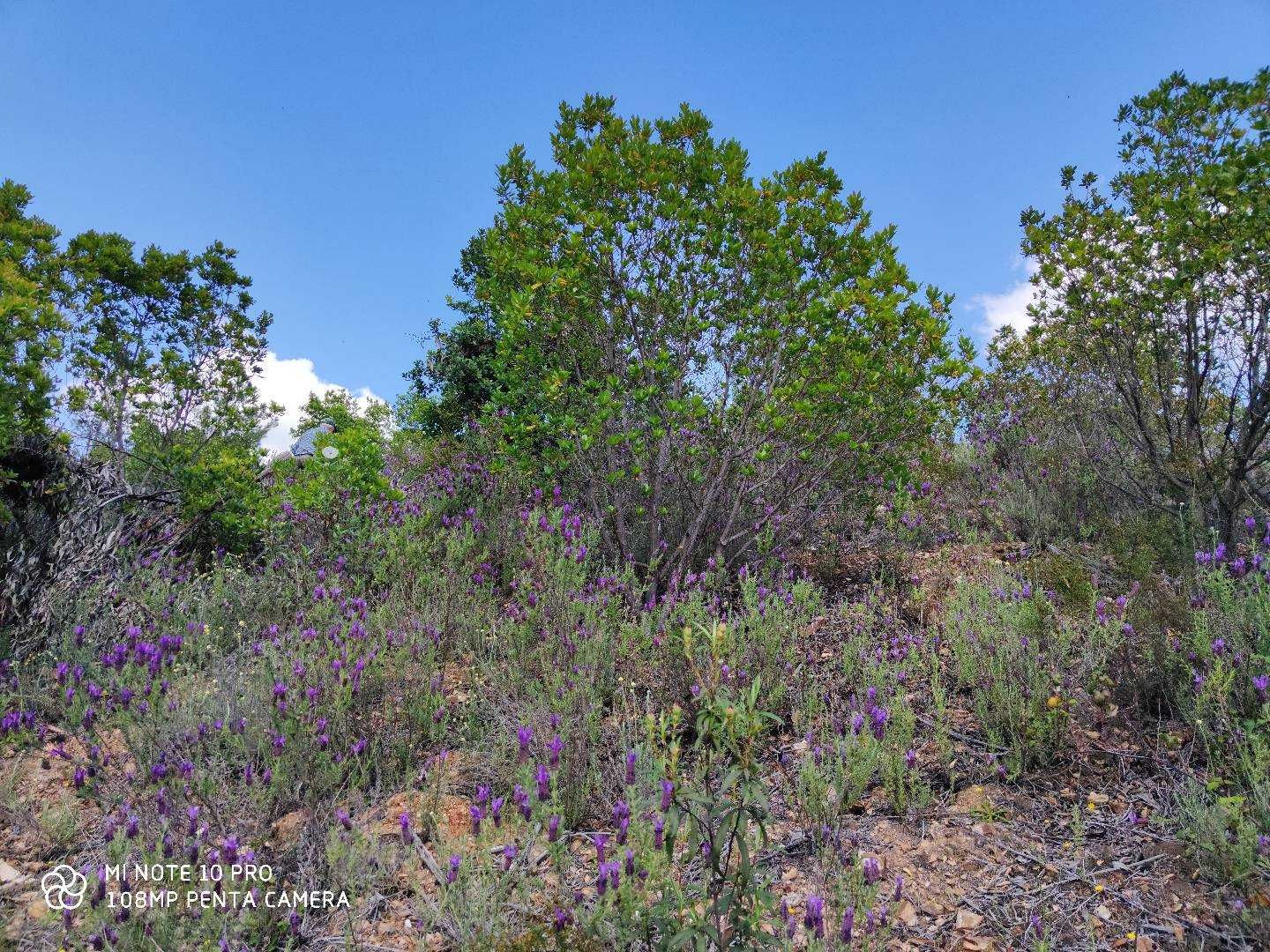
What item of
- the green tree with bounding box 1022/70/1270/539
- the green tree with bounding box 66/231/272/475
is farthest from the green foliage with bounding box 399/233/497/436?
the green tree with bounding box 1022/70/1270/539

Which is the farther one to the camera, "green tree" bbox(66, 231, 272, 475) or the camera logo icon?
"green tree" bbox(66, 231, 272, 475)

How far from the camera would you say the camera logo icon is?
2.34m

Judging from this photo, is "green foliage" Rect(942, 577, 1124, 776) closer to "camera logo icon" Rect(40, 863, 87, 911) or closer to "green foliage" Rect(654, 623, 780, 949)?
"green foliage" Rect(654, 623, 780, 949)

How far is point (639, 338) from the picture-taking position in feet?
16.5

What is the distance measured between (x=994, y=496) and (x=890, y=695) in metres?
4.57

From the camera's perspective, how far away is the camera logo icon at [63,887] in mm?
2342

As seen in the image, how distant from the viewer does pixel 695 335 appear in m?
4.99

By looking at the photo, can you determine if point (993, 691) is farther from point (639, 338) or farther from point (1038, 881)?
point (639, 338)

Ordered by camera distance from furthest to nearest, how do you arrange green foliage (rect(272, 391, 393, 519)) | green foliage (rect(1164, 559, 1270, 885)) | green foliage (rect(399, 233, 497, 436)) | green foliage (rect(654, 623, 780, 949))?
green foliage (rect(399, 233, 497, 436)) → green foliage (rect(272, 391, 393, 519)) → green foliage (rect(1164, 559, 1270, 885)) → green foliage (rect(654, 623, 780, 949))

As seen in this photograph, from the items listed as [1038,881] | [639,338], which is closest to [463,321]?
[639,338]

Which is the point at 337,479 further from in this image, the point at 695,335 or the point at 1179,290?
the point at 1179,290

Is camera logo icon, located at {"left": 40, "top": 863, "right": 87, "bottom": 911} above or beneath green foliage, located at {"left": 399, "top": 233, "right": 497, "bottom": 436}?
beneath

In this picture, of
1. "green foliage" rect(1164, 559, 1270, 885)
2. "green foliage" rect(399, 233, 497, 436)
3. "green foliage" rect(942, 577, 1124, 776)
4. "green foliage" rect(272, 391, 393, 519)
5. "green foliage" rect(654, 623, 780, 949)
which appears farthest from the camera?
"green foliage" rect(399, 233, 497, 436)

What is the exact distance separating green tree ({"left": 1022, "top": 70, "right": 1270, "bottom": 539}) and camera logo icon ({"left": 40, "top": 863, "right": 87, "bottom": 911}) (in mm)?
7048
